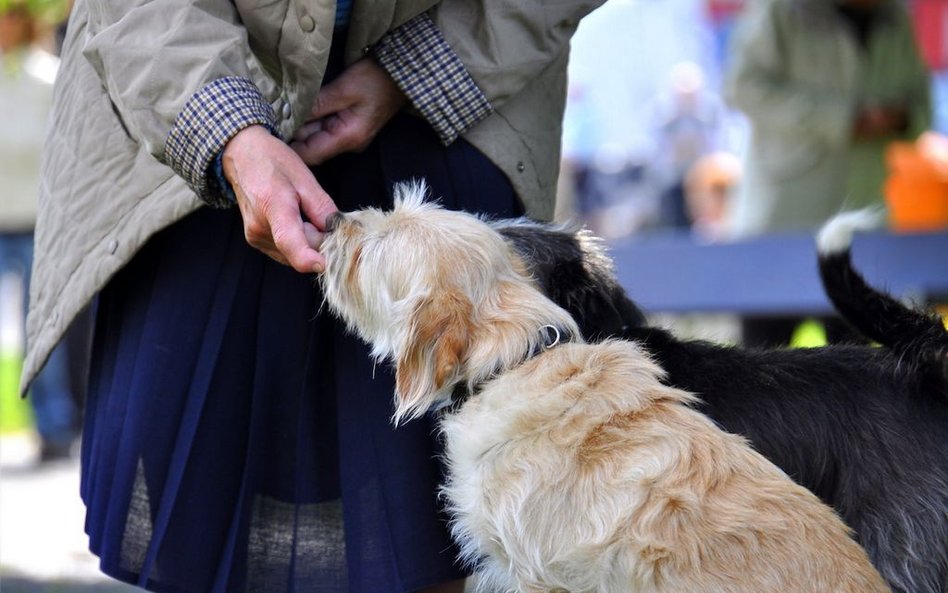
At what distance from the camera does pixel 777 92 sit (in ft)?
19.8

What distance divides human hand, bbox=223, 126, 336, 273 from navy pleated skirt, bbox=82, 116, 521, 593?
312 millimetres

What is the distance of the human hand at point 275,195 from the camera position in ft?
7.00

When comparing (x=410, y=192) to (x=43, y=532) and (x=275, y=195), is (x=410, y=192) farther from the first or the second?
(x=43, y=532)

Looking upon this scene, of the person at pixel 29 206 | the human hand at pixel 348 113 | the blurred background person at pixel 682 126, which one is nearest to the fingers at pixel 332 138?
the human hand at pixel 348 113

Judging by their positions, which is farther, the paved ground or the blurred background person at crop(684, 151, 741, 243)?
the blurred background person at crop(684, 151, 741, 243)

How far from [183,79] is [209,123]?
0.37 ft

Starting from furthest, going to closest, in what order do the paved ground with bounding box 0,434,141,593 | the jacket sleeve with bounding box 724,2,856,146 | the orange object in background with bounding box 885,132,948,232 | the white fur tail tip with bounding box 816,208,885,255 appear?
the orange object in background with bounding box 885,132,948,232, the jacket sleeve with bounding box 724,2,856,146, the paved ground with bounding box 0,434,141,593, the white fur tail tip with bounding box 816,208,885,255

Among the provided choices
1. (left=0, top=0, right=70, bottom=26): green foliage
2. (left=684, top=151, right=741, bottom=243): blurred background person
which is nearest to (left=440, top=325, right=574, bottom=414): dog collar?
(left=0, top=0, right=70, bottom=26): green foliage

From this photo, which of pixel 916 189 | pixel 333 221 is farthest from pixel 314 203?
pixel 916 189

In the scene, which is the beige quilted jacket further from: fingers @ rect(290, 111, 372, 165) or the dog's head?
the dog's head

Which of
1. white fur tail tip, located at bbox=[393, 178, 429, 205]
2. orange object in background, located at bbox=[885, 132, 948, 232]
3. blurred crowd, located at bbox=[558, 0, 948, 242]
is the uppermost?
white fur tail tip, located at bbox=[393, 178, 429, 205]

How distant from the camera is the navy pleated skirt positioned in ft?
8.12

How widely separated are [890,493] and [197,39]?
150 cm

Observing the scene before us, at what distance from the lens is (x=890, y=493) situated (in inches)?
93.0
